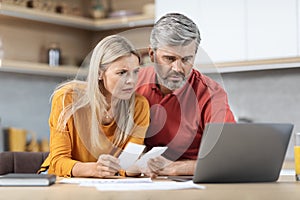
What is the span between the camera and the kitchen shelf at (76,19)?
422 cm

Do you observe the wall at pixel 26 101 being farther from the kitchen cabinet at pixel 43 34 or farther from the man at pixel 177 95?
the man at pixel 177 95

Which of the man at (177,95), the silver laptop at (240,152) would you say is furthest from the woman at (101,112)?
the silver laptop at (240,152)

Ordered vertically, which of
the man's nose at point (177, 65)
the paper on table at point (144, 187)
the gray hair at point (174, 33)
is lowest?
the paper on table at point (144, 187)

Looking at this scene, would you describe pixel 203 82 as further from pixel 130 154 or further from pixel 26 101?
pixel 26 101

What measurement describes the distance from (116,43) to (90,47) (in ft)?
10.3

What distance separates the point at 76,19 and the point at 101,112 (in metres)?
2.71

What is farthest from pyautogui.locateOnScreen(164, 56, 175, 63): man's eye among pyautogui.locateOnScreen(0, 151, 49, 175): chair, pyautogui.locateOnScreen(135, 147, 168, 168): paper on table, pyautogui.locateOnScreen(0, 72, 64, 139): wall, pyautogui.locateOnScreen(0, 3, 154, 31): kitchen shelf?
pyautogui.locateOnScreen(0, 72, 64, 139): wall

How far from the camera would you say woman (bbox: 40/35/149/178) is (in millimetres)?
2027

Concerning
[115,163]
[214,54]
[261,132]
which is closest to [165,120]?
[115,163]

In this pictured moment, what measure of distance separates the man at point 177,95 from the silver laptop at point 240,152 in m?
0.36

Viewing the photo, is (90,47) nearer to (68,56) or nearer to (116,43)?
(68,56)

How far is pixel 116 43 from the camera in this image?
6.74 ft

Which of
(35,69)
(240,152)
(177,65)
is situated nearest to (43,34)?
(35,69)

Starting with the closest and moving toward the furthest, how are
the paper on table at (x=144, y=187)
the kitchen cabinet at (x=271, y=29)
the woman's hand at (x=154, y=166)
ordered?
the paper on table at (x=144, y=187) < the woman's hand at (x=154, y=166) < the kitchen cabinet at (x=271, y=29)
